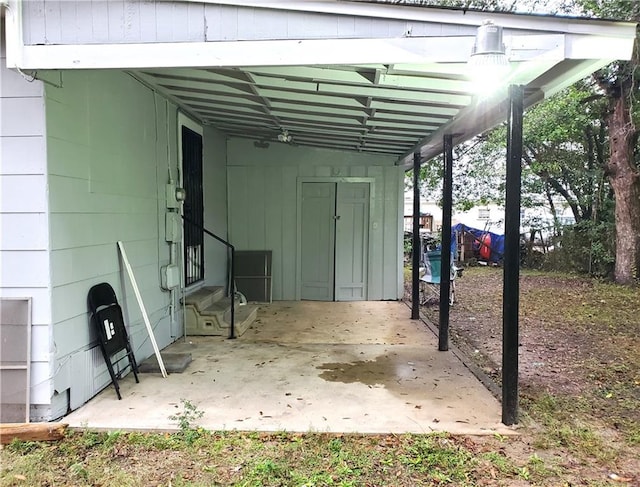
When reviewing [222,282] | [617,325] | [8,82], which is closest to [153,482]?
[8,82]

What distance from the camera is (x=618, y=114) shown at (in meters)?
8.42

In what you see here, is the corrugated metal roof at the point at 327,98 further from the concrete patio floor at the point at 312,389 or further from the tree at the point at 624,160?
the tree at the point at 624,160

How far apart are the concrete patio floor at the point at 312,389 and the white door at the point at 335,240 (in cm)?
199

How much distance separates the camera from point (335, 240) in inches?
285

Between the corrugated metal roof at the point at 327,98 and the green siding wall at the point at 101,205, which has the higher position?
the corrugated metal roof at the point at 327,98

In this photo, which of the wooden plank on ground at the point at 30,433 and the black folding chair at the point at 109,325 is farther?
the black folding chair at the point at 109,325

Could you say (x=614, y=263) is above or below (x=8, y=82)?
below

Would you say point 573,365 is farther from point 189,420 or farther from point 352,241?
point 352,241

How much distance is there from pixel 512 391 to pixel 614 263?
8.12 m

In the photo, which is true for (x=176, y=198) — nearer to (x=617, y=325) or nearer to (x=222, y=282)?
(x=222, y=282)

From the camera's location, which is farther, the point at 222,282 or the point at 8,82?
the point at 222,282

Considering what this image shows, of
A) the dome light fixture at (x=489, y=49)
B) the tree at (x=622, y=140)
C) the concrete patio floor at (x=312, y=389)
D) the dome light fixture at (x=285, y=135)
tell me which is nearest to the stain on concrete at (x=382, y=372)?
the concrete patio floor at (x=312, y=389)

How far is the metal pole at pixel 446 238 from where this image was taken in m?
4.46

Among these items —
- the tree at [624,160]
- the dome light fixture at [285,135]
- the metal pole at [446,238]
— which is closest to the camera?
the metal pole at [446,238]
